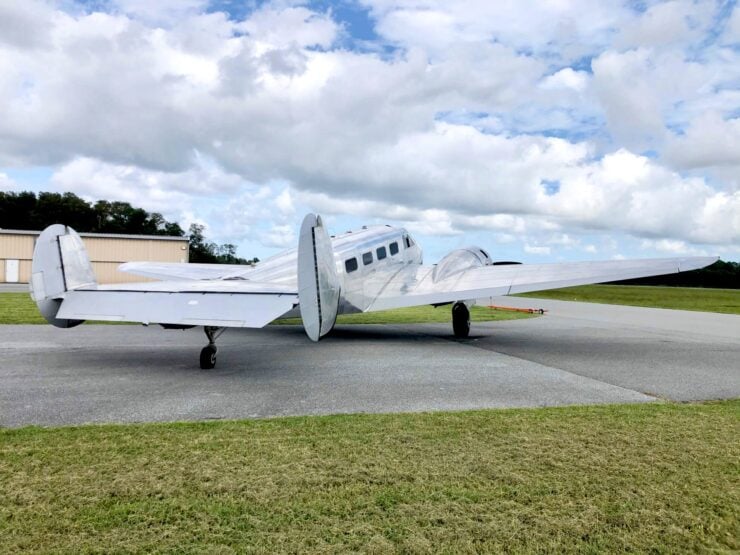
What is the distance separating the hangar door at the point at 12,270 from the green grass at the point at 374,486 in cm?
5697

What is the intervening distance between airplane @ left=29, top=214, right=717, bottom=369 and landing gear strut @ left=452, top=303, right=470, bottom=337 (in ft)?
0.10

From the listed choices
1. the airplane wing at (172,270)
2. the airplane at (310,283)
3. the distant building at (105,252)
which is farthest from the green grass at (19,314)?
the distant building at (105,252)

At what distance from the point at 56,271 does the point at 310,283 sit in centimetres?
Answer: 526

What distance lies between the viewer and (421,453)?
498cm

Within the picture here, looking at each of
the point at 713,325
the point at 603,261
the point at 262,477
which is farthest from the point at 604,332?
the point at 262,477

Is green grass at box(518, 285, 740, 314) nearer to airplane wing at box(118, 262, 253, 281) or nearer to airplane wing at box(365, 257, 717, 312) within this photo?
airplane wing at box(365, 257, 717, 312)

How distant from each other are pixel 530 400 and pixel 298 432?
3.58 m

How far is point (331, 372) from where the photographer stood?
31.3 ft

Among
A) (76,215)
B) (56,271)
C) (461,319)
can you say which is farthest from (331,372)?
(76,215)

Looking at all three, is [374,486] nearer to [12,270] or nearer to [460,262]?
[460,262]

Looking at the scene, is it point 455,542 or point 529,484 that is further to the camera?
point 529,484

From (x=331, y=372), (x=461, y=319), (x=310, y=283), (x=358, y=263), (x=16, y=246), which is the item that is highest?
(x=16, y=246)

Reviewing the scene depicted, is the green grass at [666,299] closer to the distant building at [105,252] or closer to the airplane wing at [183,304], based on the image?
the airplane wing at [183,304]

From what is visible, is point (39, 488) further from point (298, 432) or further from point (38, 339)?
point (38, 339)
